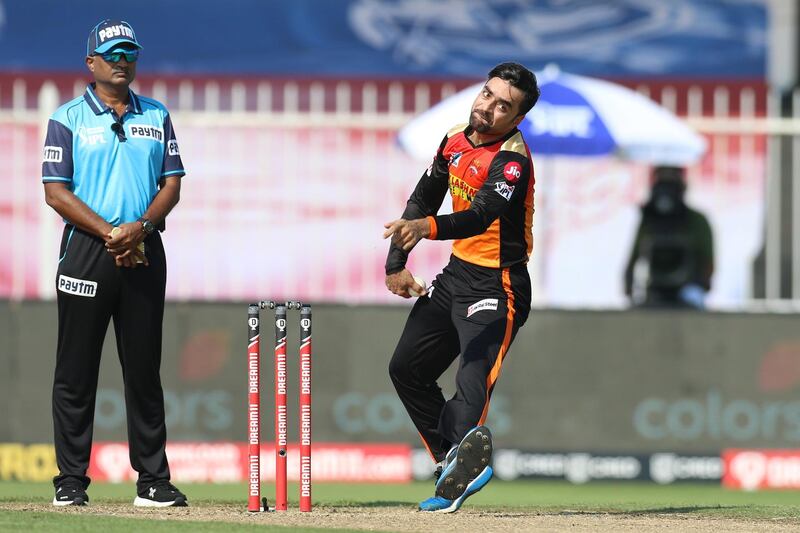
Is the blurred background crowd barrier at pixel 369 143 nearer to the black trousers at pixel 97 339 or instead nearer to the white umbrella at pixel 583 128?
the white umbrella at pixel 583 128

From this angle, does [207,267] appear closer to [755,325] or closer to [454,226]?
[755,325]

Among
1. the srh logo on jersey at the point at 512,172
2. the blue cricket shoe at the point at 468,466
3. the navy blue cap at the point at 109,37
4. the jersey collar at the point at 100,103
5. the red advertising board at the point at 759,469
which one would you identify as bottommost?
the red advertising board at the point at 759,469

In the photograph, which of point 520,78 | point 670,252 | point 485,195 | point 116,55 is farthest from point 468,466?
point 670,252

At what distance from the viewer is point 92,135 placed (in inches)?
347

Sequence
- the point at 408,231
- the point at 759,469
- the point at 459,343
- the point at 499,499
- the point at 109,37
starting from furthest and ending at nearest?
the point at 759,469 → the point at 499,499 → the point at 459,343 → the point at 109,37 → the point at 408,231

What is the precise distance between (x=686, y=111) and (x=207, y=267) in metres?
7.60

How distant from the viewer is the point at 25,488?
11.9 metres

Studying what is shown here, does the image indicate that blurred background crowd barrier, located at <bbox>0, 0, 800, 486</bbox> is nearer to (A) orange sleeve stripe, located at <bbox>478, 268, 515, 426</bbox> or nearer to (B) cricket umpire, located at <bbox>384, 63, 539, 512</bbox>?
(B) cricket umpire, located at <bbox>384, 63, 539, 512</bbox>

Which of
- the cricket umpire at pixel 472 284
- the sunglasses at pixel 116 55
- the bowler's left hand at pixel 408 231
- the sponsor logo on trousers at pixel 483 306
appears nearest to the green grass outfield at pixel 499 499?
the cricket umpire at pixel 472 284

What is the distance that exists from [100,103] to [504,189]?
1914 millimetres

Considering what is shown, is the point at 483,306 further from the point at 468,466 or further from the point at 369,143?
the point at 369,143

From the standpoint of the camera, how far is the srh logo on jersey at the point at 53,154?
8781mm

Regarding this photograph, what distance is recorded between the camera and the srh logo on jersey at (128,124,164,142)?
349 inches

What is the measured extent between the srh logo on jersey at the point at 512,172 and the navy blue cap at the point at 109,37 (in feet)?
5.97
